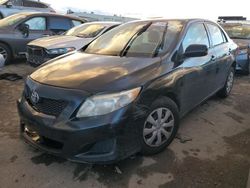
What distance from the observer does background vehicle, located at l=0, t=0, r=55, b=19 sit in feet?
39.6

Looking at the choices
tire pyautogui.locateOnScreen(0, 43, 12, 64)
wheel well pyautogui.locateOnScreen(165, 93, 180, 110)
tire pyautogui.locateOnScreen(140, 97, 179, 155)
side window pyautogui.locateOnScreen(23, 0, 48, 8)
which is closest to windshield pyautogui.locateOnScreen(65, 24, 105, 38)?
tire pyautogui.locateOnScreen(0, 43, 12, 64)

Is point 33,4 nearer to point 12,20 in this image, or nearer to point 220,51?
point 12,20

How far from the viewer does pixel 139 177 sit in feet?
9.78

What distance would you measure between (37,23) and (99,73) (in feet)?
20.3

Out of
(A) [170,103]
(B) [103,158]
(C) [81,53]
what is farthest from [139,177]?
(C) [81,53]

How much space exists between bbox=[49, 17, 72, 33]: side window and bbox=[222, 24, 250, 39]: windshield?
5100mm

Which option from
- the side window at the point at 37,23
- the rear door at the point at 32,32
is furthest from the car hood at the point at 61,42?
the side window at the point at 37,23

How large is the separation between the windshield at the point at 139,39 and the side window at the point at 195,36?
Answer: 0.16 m

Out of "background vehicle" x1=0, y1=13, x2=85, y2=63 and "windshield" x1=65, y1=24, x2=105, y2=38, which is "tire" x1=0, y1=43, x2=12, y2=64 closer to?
"background vehicle" x1=0, y1=13, x2=85, y2=63

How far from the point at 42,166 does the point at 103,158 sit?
77cm

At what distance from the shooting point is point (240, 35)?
911 centimetres

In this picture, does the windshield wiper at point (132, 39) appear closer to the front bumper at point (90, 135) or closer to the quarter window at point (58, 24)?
the front bumper at point (90, 135)

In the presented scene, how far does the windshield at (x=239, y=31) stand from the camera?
9.05 m

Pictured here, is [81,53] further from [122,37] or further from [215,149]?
[215,149]
